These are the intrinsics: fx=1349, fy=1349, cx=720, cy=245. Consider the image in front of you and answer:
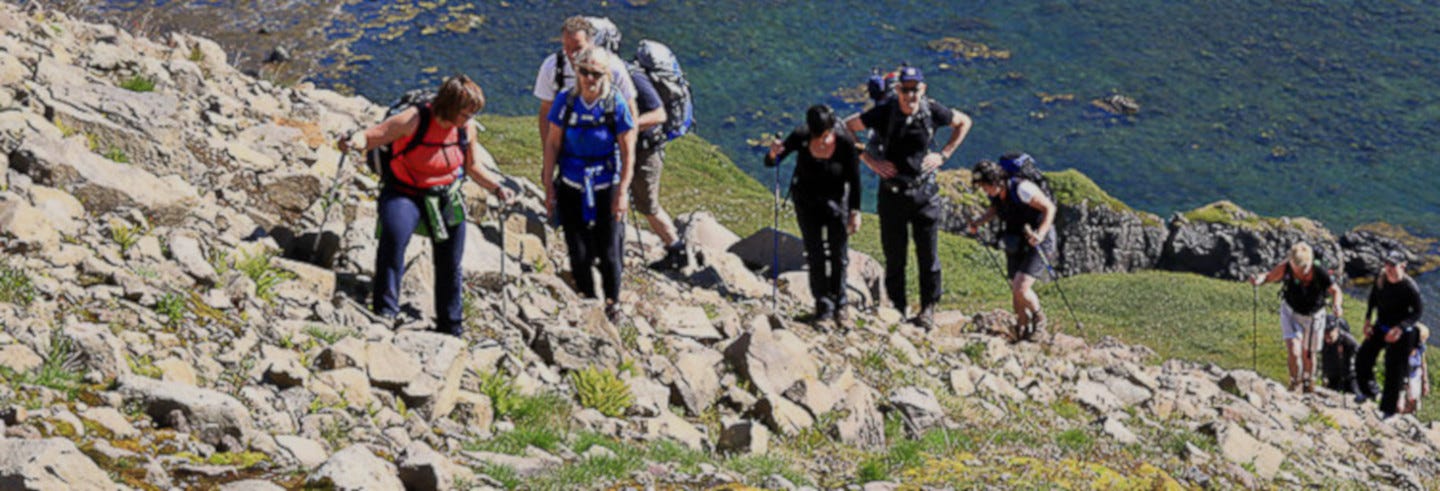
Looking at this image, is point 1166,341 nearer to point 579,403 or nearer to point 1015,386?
point 1015,386

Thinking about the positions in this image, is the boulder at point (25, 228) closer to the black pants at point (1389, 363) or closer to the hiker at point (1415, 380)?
the black pants at point (1389, 363)

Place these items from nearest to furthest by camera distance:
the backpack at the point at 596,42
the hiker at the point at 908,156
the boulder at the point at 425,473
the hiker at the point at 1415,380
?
1. the boulder at the point at 425,473
2. the backpack at the point at 596,42
3. the hiker at the point at 908,156
4. the hiker at the point at 1415,380

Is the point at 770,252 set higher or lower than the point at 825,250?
lower

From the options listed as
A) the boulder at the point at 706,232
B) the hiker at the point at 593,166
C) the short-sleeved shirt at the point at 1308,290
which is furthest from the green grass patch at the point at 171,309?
the short-sleeved shirt at the point at 1308,290

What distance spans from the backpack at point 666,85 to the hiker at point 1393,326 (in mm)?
10927

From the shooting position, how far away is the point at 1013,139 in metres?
43.3

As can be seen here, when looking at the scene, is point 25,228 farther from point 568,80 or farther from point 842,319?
point 842,319

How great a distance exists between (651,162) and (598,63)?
137 inches

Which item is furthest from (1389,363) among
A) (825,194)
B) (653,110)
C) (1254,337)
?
(653,110)

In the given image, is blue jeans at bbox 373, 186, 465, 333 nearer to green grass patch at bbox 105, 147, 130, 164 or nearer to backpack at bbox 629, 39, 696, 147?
green grass patch at bbox 105, 147, 130, 164

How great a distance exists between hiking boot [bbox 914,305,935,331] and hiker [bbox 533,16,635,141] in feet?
19.6

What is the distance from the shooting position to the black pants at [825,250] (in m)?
15.0

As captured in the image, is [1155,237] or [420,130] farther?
[1155,237]

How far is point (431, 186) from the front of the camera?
35.4 ft
